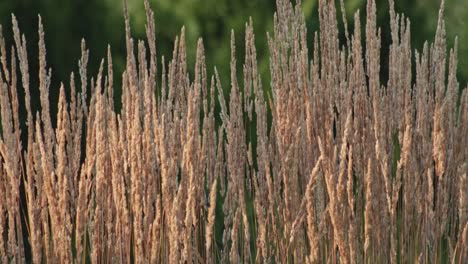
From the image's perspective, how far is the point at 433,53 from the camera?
10.6 ft

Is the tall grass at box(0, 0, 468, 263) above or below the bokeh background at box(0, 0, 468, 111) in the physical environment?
below

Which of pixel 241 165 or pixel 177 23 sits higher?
pixel 177 23

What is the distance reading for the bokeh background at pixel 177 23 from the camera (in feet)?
16.2

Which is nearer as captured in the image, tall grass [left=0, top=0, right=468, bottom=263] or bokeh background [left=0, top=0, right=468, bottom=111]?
tall grass [left=0, top=0, right=468, bottom=263]

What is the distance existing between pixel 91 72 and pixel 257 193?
2.72 metres

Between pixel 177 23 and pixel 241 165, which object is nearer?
pixel 241 165

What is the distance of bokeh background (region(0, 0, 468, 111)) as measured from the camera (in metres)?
4.93

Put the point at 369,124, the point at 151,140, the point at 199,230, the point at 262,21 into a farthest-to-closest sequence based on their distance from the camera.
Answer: the point at 262,21 → the point at 199,230 → the point at 369,124 → the point at 151,140

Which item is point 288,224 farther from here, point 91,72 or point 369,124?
point 91,72

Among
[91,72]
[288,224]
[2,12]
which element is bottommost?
[288,224]

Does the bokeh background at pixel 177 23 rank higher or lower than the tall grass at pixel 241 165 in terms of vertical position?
higher

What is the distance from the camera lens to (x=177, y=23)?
4.98 metres

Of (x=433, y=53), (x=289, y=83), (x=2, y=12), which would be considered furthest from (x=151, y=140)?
(x=2, y=12)

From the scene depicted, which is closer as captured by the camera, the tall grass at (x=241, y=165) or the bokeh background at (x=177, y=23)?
the tall grass at (x=241, y=165)
